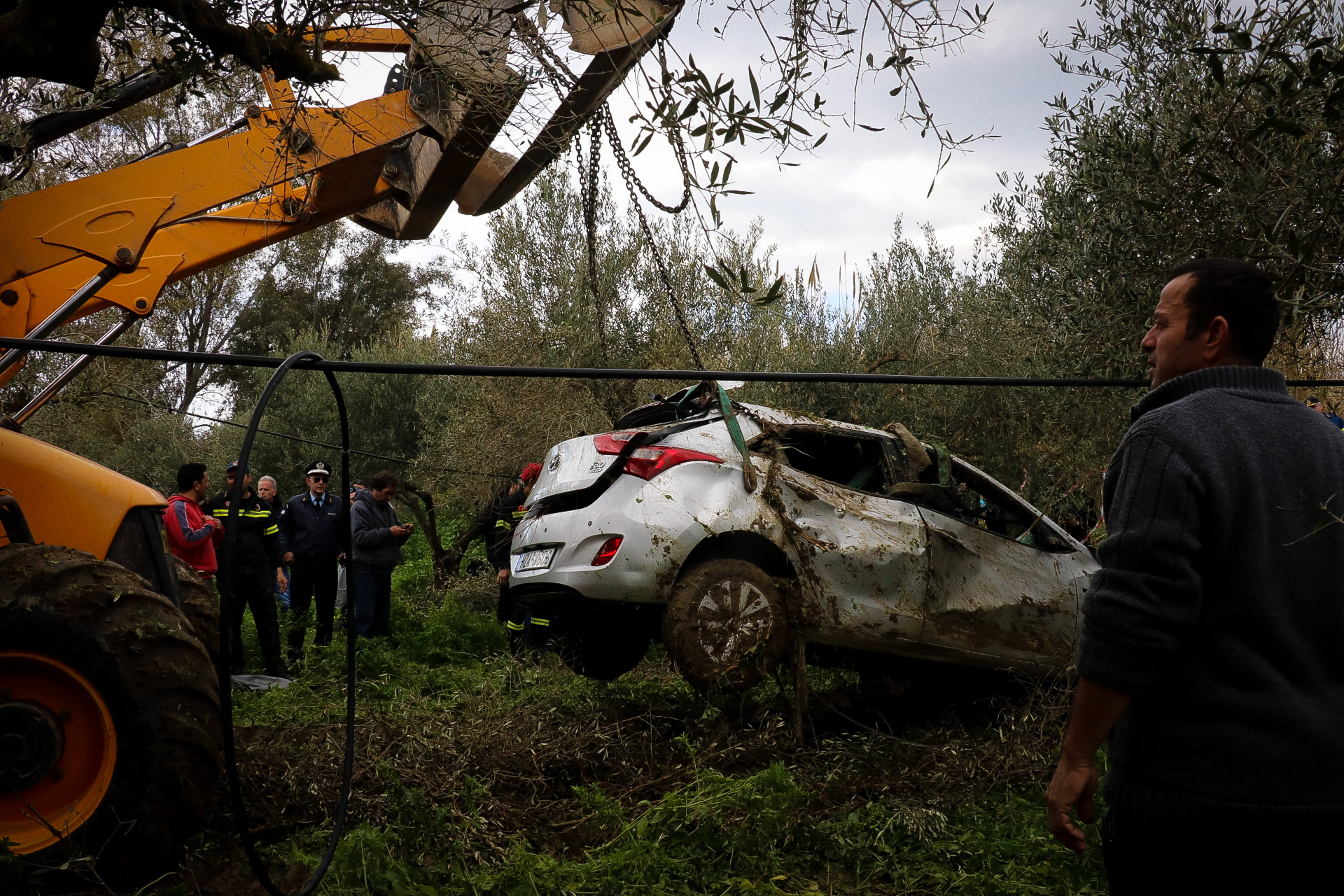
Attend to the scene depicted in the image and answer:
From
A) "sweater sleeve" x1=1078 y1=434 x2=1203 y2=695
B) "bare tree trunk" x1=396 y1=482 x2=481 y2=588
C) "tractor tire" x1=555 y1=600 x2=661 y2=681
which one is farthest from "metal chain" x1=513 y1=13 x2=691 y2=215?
"bare tree trunk" x1=396 y1=482 x2=481 y2=588

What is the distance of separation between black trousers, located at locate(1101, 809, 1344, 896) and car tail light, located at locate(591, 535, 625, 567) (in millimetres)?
4332

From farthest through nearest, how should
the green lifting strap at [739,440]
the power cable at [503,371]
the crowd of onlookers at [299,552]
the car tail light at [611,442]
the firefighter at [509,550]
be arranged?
1. the crowd of onlookers at [299,552]
2. the firefighter at [509,550]
3. the car tail light at [611,442]
4. the green lifting strap at [739,440]
5. the power cable at [503,371]

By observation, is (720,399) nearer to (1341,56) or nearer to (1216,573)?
(1341,56)

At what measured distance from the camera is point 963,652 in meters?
6.55

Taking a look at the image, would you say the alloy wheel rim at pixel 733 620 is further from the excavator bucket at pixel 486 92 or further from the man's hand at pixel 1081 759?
the man's hand at pixel 1081 759

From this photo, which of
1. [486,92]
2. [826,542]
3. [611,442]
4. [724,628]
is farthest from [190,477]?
[486,92]

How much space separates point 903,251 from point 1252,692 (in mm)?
16250

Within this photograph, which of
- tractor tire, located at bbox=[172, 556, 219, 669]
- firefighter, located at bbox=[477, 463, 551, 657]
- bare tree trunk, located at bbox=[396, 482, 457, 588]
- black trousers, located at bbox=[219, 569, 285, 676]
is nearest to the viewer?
tractor tire, located at bbox=[172, 556, 219, 669]

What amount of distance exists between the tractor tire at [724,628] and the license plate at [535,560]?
2.74ft

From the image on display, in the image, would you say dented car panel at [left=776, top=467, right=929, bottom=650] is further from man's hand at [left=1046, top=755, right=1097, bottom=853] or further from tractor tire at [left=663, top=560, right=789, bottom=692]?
man's hand at [left=1046, top=755, right=1097, bottom=853]

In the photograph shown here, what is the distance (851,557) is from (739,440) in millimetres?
1003

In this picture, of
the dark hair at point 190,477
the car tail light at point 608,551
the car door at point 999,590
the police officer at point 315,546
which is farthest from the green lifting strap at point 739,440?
the police officer at point 315,546

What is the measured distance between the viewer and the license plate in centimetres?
639

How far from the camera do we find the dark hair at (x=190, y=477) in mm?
8766
